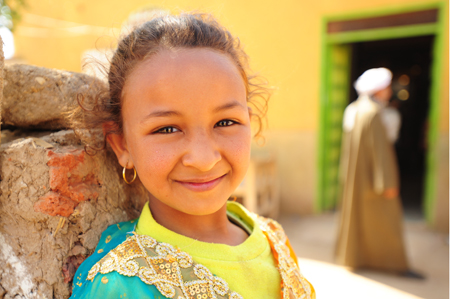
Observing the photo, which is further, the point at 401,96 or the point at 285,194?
the point at 401,96

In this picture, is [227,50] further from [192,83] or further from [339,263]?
[339,263]

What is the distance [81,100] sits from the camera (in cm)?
123

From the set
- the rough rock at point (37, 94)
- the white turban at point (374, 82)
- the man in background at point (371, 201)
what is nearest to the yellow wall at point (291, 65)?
the white turban at point (374, 82)

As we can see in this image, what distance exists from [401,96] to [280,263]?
37.0 feet

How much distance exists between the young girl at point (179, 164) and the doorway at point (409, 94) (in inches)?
326

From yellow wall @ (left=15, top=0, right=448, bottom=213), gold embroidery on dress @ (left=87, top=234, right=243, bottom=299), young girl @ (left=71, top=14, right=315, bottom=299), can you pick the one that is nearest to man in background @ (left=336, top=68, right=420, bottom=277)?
yellow wall @ (left=15, top=0, right=448, bottom=213)

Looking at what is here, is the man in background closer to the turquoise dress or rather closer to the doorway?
the turquoise dress

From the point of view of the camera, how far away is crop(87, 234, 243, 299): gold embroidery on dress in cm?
91

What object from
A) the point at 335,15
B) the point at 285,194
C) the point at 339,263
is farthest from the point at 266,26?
the point at 339,263

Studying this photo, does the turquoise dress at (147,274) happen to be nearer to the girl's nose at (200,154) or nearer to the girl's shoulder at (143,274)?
the girl's shoulder at (143,274)

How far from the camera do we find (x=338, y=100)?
18.9 feet

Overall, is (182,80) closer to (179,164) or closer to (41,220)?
(179,164)

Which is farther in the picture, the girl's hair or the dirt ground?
the dirt ground

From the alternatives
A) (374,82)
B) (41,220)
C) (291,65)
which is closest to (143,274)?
(41,220)
